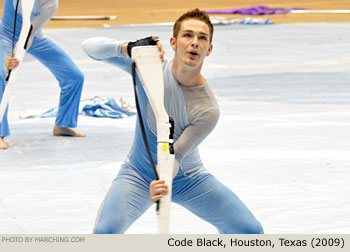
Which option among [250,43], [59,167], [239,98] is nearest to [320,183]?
[59,167]

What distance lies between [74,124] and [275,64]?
178 inches

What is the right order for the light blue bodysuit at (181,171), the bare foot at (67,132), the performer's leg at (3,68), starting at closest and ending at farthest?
the light blue bodysuit at (181,171) < the performer's leg at (3,68) < the bare foot at (67,132)

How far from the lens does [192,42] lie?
12.3 ft

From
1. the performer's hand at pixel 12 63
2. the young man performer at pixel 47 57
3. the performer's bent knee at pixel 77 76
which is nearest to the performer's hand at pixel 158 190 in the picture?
the performer's hand at pixel 12 63

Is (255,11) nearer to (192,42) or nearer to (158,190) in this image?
(192,42)

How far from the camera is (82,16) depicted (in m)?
16.8

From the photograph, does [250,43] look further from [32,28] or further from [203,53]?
[203,53]

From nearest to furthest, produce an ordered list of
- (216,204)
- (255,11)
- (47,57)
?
(216,204) < (47,57) < (255,11)

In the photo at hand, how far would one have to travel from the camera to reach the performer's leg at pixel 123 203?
362cm

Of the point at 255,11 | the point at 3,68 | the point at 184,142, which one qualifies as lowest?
the point at 184,142

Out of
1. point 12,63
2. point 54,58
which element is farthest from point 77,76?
point 12,63

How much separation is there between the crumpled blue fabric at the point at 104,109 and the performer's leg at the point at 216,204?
14.2 feet

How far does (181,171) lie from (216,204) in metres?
0.25

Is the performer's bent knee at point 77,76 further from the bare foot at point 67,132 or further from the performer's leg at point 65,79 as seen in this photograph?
the bare foot at point 67,132
